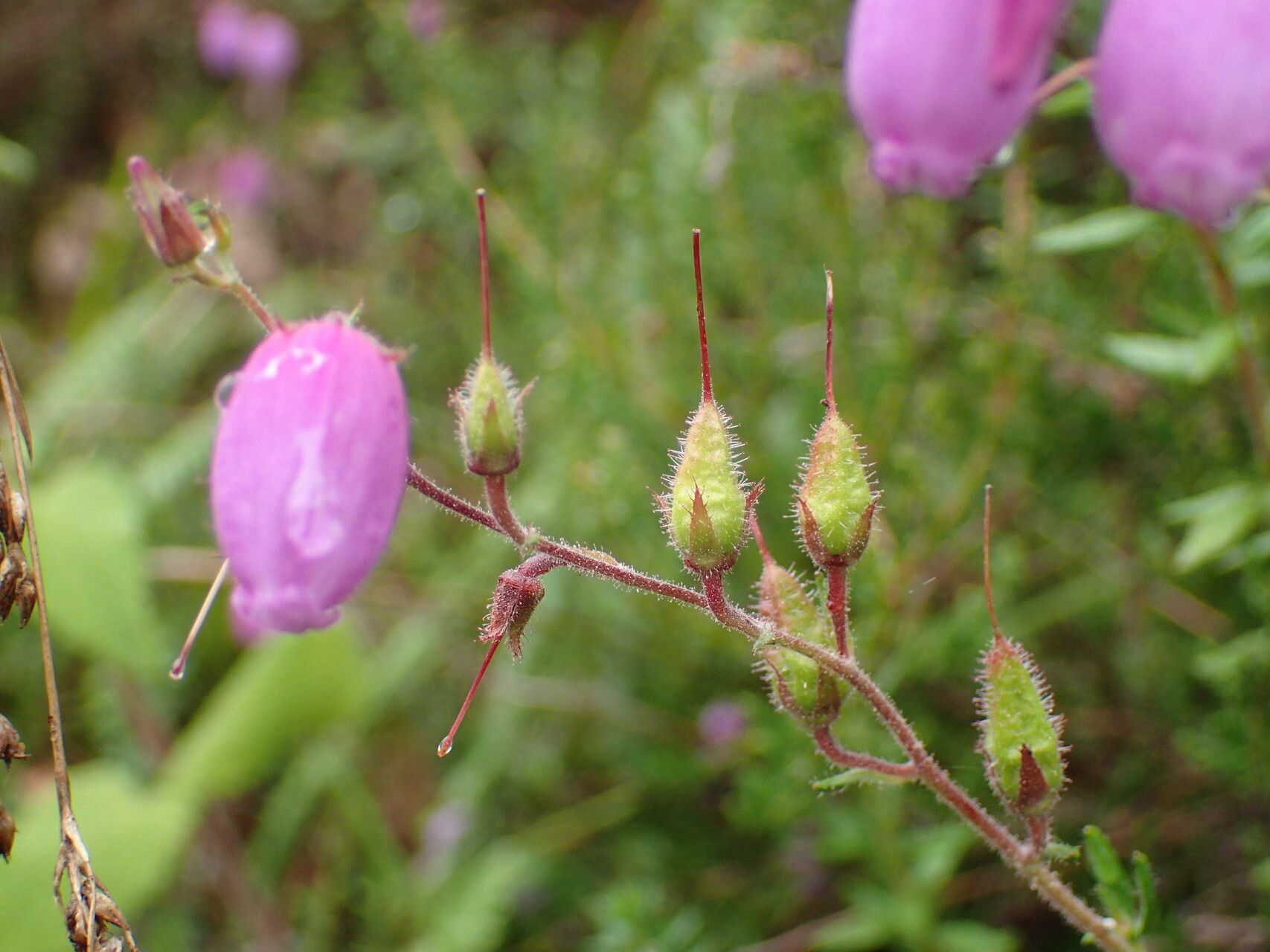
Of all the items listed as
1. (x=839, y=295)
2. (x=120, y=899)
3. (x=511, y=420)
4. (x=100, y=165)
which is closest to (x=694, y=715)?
(x=839, y=295)

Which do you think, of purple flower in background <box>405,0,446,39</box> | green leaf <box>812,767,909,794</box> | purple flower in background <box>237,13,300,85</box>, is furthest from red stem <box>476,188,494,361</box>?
purple flower in background <box>237,13,300,85</box>

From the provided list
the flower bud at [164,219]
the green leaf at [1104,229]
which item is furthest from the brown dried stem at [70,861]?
the green leaf at [1104,229]

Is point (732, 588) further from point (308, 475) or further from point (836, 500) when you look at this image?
point (308, 475)

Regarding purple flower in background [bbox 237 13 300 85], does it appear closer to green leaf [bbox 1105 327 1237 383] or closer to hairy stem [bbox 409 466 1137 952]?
green leaf [bbox 1105 327 1237 383]

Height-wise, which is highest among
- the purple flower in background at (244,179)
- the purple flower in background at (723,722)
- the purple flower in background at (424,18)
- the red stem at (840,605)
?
the red stem at (840,605)

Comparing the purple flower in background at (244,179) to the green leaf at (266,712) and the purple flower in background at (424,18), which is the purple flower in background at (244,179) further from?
the green leaf at (266,712)
